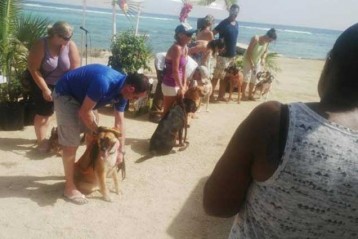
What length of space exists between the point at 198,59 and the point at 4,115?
15.1 ft

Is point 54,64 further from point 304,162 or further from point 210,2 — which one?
point 210,2

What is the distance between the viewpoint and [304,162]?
108 cm

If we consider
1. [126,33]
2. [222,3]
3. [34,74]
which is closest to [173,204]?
[34,74]

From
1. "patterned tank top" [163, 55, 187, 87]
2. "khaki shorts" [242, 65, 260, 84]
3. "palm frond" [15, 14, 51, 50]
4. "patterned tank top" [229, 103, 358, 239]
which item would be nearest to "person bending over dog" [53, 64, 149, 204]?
"patterned tank top" [163, 55, 187, 87]

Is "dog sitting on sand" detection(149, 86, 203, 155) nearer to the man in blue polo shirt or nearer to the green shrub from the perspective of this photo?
the green shrub

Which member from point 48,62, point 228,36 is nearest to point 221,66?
point 228,36

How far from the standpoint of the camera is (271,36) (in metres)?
9.05

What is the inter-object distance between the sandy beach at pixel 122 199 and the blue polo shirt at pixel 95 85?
1.31 m

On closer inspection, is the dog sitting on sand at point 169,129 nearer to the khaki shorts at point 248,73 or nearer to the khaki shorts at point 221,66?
the khaki shorts at point 221,66

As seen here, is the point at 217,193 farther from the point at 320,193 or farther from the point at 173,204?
the point at 173,204

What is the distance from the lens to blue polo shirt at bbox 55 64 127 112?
13.4ft

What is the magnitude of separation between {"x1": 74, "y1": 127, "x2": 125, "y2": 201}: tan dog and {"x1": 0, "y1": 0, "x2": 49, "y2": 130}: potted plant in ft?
8.22

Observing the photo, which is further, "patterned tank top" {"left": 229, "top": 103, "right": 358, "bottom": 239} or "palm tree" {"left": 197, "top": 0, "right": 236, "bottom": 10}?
"palm tree" {"left": 197, "top": 0, "right": 236, "bottom": 10}

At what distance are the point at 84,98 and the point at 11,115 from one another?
297 centimetres
